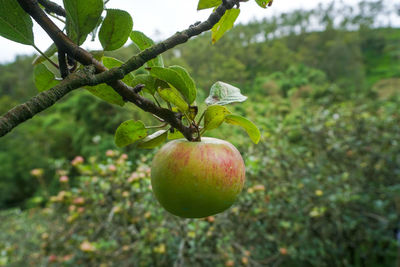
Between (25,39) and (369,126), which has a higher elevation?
(25,39)

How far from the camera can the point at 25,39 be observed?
24 cm

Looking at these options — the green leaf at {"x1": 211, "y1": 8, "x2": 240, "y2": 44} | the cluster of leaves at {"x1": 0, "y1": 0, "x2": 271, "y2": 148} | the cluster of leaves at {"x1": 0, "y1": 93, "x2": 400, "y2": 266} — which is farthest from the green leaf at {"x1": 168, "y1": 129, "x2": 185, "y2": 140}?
the cluster of leaves at {"x1": 0, "y1": 93, "x2": 400, "y2": 266}

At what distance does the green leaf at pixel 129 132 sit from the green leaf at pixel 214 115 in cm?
8

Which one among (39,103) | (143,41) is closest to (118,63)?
(143,41)

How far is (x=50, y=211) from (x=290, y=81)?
25.5 ft

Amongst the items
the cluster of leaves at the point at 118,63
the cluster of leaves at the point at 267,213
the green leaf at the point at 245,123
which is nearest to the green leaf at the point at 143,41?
the cluster of leaves at the point at 118,63

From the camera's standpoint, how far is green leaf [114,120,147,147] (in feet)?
1.07

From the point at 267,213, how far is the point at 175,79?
149 cm

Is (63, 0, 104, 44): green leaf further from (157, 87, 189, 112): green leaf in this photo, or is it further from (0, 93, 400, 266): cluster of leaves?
(0, 93, 400, 266): cluster of leaves

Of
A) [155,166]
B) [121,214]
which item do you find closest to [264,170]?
[121,214]

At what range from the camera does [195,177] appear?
0.97ft

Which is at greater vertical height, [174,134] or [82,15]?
[82,15]

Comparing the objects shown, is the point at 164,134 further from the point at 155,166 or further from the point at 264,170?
the point at 264,170

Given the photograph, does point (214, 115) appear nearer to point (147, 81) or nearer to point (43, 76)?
point (147, 81)
